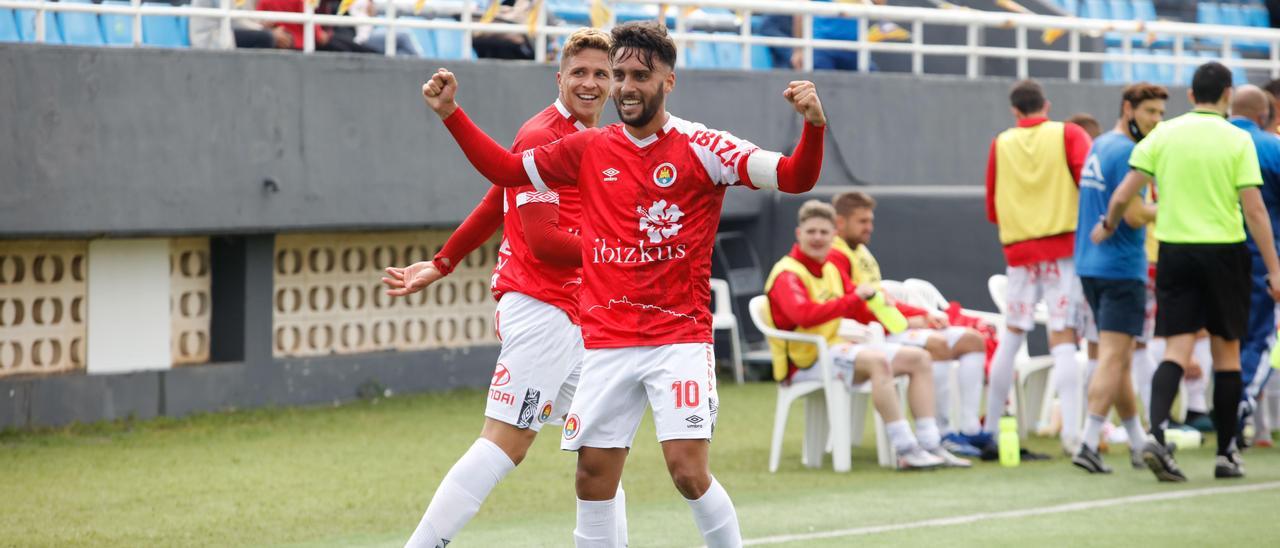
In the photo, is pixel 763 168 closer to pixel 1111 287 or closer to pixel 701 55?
pixel 1111 287

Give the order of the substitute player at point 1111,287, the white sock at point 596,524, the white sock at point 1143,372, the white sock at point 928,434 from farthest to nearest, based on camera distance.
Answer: the white sock at point 1143,372, the white sock at point 928,434, the substitute player at point 1111,287, the white sock at point 596,524

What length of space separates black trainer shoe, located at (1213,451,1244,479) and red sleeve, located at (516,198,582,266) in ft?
15.6

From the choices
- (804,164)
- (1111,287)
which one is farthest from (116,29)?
(804,164)

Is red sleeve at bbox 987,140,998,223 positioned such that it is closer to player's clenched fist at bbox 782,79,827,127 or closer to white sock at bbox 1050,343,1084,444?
white sock at bbox 1050,343,1084,444

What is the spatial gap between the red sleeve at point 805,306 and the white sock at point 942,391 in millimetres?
726

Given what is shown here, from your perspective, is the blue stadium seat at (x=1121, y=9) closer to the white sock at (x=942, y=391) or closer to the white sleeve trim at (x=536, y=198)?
the white sock at (x=942, y=391)

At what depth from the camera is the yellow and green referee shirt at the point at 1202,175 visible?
29.7 ft

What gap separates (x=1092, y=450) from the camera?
9547 mm

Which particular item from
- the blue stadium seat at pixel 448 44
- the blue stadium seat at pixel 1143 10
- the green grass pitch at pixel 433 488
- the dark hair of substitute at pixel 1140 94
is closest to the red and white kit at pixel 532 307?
the green grass pitch at pixel 433 488

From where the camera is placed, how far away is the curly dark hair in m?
5.46

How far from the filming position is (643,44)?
17.9ft

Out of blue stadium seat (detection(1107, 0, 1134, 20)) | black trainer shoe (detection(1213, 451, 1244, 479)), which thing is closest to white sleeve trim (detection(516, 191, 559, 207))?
black trainer shoe (detection(1213, 451, 1244, 479))

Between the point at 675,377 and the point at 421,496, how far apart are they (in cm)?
406

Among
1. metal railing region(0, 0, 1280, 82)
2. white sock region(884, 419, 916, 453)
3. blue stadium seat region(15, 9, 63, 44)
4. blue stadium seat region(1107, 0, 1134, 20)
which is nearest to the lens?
white sock region(884, 419, 916, 453)
